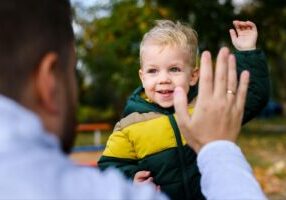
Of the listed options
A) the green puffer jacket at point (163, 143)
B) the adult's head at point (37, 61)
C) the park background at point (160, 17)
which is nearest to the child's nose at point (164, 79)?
the green puffer jacket at point (163, 143)

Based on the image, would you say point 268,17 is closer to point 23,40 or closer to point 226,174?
point 226,174

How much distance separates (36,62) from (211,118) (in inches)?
17.4

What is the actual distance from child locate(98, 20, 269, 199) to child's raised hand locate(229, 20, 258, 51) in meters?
0.02

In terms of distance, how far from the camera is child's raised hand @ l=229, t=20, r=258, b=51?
2.29 metres

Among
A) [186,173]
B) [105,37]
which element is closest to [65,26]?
[186,173]

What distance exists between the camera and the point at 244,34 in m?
2.31

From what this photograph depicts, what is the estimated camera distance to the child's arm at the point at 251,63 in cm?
230

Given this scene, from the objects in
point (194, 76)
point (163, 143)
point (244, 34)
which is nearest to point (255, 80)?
point (244, 34)

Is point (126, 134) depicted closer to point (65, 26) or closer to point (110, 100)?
point (65, 26)

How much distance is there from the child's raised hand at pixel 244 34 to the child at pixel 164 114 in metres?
0.02

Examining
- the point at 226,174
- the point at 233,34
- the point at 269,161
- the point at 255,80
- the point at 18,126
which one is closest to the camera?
the point at 18,126

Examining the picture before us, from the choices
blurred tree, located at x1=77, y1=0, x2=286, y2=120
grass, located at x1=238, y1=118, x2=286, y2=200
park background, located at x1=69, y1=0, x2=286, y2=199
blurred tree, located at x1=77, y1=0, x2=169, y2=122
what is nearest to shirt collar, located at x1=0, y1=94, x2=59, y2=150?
grass, located at x1=238, y1=118, x2=286, y2=200

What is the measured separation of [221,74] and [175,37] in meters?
1.29

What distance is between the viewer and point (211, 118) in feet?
4.51
